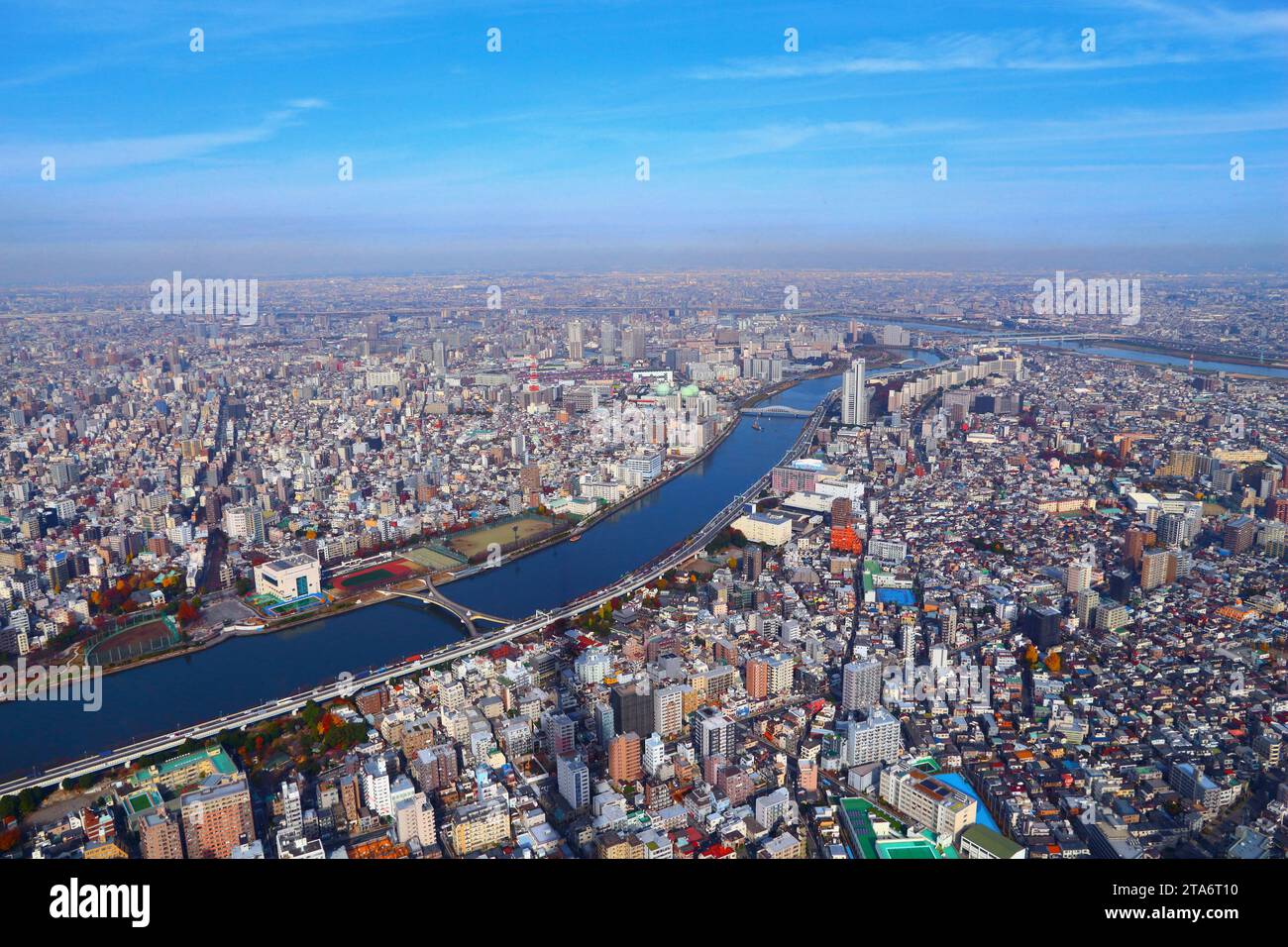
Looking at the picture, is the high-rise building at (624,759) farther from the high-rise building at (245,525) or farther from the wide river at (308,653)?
the high-rise building at (245,525)

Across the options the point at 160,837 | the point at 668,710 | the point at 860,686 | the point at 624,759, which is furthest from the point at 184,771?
the point at 860,686

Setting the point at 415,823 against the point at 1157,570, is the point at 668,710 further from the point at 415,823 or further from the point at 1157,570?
the point at 1157,570


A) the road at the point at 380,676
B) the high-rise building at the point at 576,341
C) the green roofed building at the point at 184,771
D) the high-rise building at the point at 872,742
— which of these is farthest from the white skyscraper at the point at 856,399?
the green roofed building at the point at 184,771

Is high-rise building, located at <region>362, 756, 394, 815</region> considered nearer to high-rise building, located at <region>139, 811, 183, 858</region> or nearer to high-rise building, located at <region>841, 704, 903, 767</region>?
high-rise building, located at <region>139, 811, 183, 858</region>

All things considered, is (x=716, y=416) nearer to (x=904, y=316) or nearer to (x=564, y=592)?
(x=564, y=592)

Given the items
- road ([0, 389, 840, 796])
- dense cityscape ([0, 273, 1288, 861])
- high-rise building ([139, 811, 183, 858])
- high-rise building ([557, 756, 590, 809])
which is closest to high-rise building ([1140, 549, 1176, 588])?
dense cityscape ([0, 273, 1288, 861])
